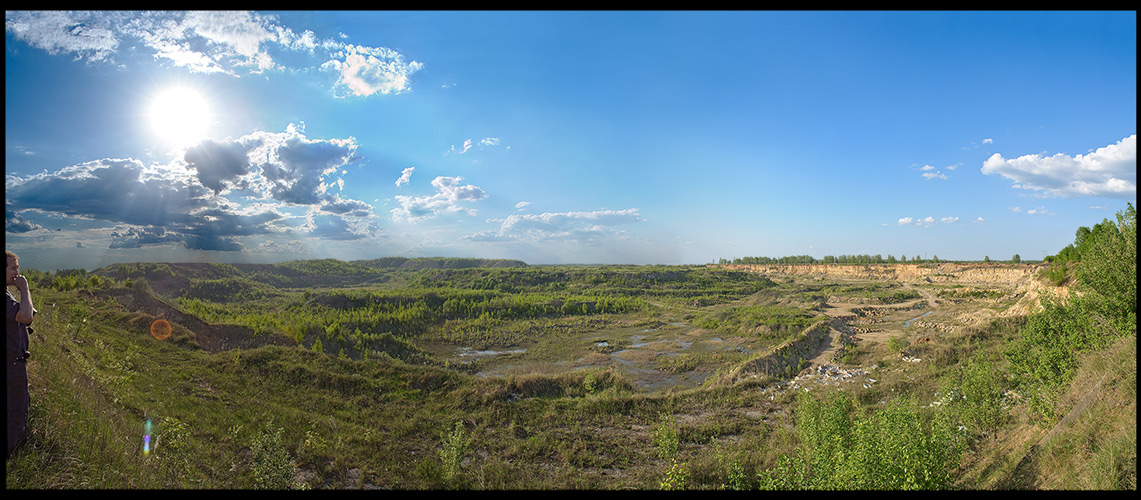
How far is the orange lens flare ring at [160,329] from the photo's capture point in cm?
1527

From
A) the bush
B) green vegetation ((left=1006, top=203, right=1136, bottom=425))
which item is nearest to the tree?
green vegetation ((left=1006, top=203, right=1136, bottom=425))

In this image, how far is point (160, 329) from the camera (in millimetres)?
15664

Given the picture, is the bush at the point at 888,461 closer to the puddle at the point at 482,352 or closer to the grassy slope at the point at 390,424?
the grassy slope at the point at 390,424

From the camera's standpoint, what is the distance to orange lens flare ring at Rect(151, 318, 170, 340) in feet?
50.1

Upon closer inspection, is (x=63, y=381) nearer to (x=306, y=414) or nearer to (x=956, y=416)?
(x=306, y=414)

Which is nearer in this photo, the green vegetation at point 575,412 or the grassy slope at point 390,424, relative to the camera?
the grassy slope at point 390,424

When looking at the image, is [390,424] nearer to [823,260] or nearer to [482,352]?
[482,352]

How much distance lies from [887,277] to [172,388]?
123 metres

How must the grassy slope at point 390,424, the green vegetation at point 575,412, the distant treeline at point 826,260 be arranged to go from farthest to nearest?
1. the distant treeline at point 826,260
2. the green vegetation at point 575,412
3. the grassy slope at point 390,424

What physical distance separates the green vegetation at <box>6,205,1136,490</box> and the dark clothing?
0.33 meters

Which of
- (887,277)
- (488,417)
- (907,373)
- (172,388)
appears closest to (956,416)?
(907,373)

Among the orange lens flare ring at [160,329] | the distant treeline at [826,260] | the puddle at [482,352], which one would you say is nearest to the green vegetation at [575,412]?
the orange lens flare ring at [160,329]

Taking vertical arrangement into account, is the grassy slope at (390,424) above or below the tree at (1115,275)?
below

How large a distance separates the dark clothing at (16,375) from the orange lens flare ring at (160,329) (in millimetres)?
14530
